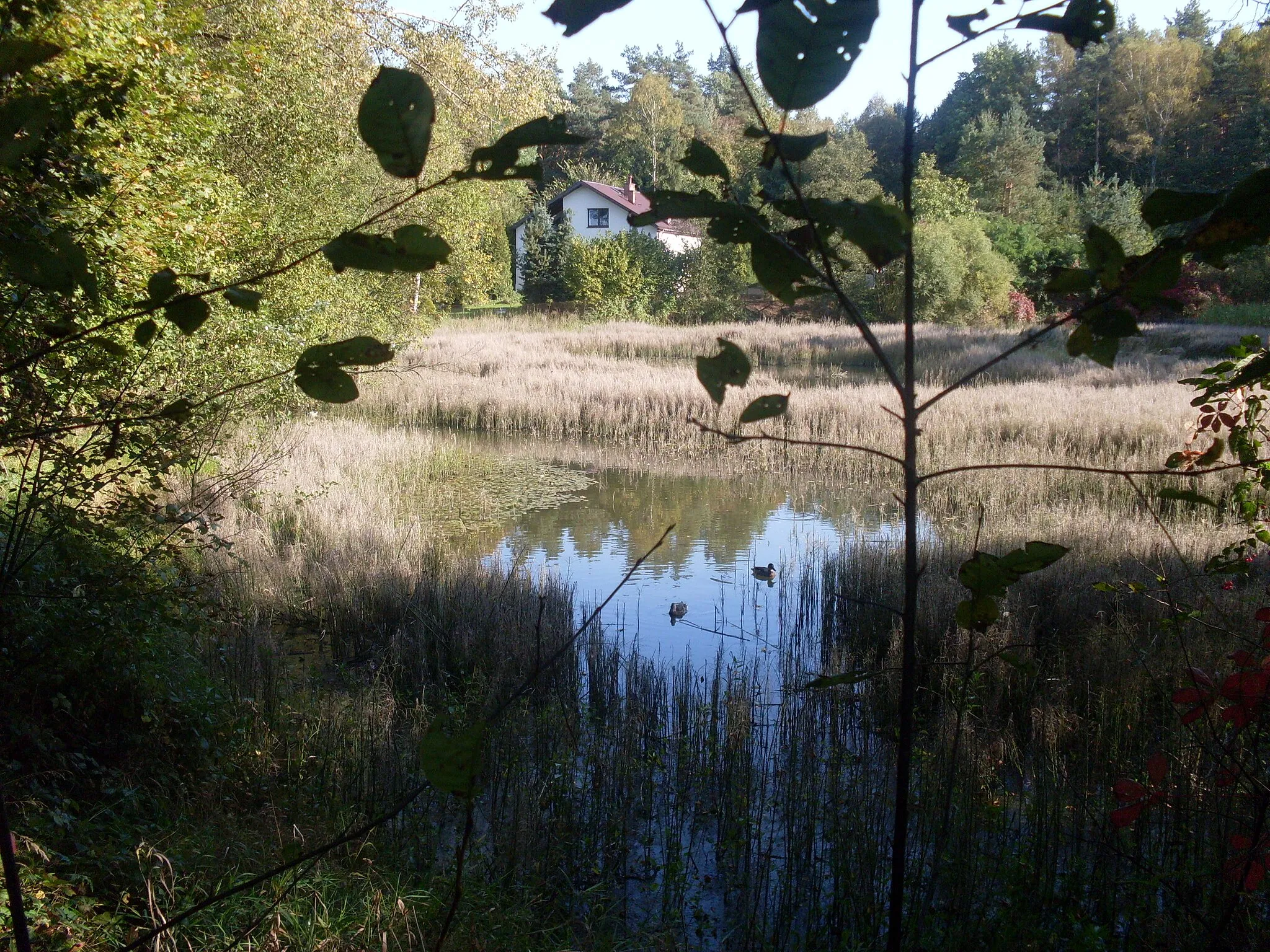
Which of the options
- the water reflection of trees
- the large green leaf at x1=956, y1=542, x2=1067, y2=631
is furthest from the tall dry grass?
the large green leaf at x1=956, y1=542, x2=1067, y2=631

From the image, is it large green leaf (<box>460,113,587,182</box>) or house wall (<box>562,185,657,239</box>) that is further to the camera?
house wall (<box>562,185,657,239</box>)

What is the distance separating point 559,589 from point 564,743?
2.57 m

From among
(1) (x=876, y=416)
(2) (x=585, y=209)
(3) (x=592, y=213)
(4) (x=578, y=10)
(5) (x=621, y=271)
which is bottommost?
(1) (x=876, y=416)

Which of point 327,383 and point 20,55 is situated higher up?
point 20,55

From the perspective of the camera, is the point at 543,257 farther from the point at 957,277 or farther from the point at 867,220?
the point at 867,220

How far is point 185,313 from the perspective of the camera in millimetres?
870

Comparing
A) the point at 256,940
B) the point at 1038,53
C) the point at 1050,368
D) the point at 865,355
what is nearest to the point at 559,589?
the point at 256,940

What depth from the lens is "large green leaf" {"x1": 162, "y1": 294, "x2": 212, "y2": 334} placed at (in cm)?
86

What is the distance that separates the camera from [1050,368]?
19766 mm

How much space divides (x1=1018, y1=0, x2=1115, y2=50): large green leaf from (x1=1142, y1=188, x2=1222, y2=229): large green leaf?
0.62ft

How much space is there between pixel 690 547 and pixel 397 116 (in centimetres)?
940

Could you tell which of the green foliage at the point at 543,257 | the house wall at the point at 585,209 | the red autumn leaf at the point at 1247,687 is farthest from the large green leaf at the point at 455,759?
the house wall at the point at 585,209

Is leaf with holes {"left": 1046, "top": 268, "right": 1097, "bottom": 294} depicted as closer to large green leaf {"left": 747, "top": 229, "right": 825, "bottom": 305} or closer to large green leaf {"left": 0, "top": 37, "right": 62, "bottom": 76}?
large green leaf {"left": 747, "top": 229, "right": 825, "bottom": 305}

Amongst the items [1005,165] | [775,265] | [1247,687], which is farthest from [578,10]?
[1005,165]
